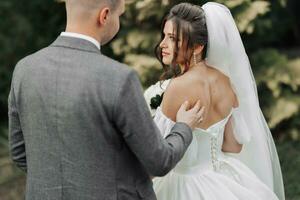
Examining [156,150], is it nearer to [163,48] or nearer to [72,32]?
[72,32]

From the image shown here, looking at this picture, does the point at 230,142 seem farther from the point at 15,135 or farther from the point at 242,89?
the point at 15,135

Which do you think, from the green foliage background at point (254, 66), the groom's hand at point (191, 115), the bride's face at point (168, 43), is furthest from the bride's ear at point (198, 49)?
the green foliage background at point (254, 66)

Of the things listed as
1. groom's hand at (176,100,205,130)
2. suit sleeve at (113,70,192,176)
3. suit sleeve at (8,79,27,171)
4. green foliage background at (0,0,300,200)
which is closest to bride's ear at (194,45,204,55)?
groom's hand at (176,100,205,130)

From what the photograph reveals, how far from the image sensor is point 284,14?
9.09m

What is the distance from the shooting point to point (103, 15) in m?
2.18

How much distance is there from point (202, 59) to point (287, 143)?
4.37 meters

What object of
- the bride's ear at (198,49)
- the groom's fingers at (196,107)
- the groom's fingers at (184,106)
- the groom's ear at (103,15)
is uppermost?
the groom's ear at (103,15)

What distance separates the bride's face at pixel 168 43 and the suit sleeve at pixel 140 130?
0.72 m

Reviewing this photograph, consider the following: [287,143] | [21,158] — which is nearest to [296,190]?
[287,143]

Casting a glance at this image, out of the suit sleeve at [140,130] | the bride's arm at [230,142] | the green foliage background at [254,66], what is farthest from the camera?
the green foliage background at [254,66]

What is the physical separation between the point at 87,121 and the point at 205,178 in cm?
99

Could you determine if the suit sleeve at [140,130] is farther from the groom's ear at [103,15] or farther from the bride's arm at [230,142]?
the bride's arm at [230,142]

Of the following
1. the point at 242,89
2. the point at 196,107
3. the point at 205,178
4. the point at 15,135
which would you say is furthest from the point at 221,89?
the point at 15,135

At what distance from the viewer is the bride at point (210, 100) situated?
2775 mm
